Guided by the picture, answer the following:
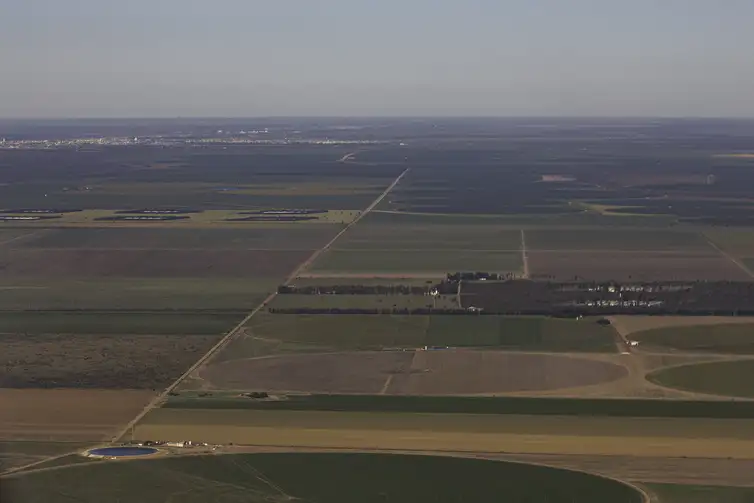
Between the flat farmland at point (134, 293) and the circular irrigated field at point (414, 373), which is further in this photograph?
the flat farmland at point (134, 293)

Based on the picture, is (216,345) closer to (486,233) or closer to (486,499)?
(486,499)

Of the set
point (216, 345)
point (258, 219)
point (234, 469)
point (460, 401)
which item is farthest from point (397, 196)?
point (234, 469)

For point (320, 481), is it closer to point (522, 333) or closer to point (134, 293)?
point (522, 333)

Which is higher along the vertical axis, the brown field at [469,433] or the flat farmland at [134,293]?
the flat farmland at [134,293]

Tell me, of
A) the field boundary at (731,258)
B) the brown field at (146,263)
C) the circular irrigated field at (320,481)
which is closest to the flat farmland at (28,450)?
the circular irrigated field at (320,481)

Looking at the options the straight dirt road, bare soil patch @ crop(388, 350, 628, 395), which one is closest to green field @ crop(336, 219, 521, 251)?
the straight dirt road

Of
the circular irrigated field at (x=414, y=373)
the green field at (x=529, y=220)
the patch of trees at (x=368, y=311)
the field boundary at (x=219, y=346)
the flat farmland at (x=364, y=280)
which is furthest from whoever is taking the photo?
the green field at (x=529, y=220)

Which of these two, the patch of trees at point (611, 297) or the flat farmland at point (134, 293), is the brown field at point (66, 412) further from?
the patch of trees at point (611, 297)

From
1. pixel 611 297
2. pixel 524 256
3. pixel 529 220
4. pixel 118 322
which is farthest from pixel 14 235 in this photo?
pixel 611 297
